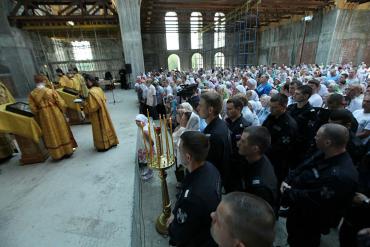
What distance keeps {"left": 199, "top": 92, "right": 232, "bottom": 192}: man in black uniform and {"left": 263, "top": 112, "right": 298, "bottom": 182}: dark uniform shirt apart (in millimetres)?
927

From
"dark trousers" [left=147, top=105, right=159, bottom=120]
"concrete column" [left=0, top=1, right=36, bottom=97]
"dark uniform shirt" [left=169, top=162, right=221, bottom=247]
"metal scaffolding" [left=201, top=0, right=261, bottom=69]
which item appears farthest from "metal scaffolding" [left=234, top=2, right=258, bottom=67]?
"concrete column" [left=0, top=1, right=36, bottom=97]

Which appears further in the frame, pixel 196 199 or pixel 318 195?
pixel 318 195

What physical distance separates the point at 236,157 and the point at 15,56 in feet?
53.0

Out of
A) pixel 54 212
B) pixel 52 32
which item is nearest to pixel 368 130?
pixel 54 212

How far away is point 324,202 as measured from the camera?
1.97m

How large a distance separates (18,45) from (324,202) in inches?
700

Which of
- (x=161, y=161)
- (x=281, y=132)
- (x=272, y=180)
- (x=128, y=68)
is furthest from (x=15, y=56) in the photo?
(x=272, y=180)

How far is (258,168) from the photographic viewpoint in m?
2.04

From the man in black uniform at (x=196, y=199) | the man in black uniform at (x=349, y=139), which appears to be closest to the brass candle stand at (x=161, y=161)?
the man in black uniform at (x=196, y=199)

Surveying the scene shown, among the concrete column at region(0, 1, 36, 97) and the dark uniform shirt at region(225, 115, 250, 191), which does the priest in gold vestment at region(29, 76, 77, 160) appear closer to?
the dark uniform shirt at region(225, 115, 250, 191)

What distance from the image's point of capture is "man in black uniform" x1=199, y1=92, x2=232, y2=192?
2527 millimetres

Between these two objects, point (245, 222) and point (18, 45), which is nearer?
point (245, 222)

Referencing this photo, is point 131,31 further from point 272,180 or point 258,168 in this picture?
point 272,180

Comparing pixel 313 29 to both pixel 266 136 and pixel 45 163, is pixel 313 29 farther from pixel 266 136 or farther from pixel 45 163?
pixel 45 163
